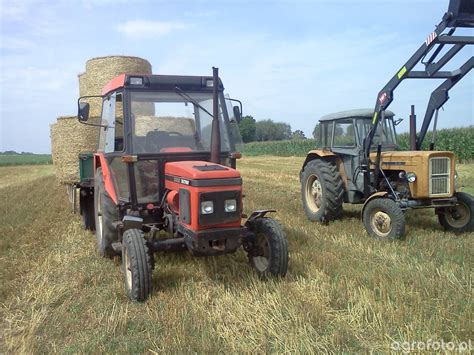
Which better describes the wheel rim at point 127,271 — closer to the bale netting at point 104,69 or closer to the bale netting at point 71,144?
the bale netting at point 71,144

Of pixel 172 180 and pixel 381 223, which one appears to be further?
pixel 381 223

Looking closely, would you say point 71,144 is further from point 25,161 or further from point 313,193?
point 25,161

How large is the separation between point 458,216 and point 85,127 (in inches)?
278

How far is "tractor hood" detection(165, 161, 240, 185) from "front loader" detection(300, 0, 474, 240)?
2.77 metres

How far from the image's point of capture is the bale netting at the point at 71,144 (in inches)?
354

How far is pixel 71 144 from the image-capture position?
29.9 ft

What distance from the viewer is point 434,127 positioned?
262 inches

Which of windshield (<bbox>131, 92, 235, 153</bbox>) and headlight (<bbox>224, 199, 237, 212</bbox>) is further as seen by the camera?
windshield (<bbox>131, 92, 235, 153</bbox>)

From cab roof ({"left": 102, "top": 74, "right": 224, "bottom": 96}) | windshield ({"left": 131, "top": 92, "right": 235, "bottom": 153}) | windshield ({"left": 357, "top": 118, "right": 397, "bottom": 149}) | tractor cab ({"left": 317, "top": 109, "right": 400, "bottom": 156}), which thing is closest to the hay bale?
windshield ({"left": 131, "top": 92, "right": 235, "bottom": 153})

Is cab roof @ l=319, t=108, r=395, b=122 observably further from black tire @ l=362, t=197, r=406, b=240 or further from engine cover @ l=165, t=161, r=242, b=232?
engine cover @ l=165, t=161, r=242, b=232

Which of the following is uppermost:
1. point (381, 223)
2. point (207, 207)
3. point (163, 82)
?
point (163, 82)

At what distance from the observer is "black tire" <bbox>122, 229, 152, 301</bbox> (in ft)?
12.5

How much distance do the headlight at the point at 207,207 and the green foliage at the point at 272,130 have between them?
73.4 meters

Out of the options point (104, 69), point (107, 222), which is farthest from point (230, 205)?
point (104, 69)
